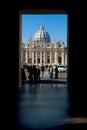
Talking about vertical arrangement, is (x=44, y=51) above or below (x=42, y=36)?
below

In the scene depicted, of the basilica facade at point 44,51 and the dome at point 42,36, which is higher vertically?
the dome at point 42,36

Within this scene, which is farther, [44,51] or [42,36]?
[44,51]

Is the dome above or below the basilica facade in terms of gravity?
above

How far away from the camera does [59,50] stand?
132125mm
